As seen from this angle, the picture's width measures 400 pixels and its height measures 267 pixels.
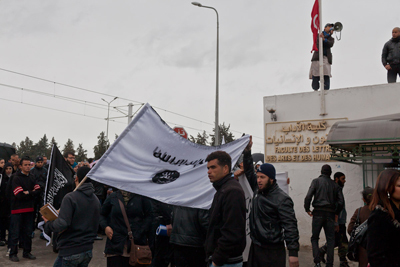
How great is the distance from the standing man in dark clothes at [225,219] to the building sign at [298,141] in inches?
262

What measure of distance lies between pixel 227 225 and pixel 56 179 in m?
3.96

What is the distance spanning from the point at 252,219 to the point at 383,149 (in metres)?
4.76

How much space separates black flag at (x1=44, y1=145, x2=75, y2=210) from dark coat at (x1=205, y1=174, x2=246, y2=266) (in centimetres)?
339

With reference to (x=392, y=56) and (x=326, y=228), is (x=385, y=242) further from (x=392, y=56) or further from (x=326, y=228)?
(x=392, y=56)

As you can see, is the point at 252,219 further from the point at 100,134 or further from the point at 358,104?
the point at 100,134

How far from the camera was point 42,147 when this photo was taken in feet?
308

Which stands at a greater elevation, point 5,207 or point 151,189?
point 151,189

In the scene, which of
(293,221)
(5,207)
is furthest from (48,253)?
(293,221)

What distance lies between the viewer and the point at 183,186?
437 centimetres

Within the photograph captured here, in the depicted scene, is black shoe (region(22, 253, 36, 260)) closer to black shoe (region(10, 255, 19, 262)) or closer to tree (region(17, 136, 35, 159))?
black shoe (region(10, 255, 19, 262))

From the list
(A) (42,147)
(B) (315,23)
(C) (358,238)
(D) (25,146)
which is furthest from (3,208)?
(D) (25,146)

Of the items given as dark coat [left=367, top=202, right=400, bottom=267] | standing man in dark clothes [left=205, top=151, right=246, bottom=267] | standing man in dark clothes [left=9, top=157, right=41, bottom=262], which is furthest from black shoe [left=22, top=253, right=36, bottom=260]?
dark coat [left=367, top=202, right=400, bottom=267]

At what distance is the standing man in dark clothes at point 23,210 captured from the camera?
752 centimetres

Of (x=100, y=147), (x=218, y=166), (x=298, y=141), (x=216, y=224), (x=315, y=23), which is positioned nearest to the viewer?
(x=216, y=224)
